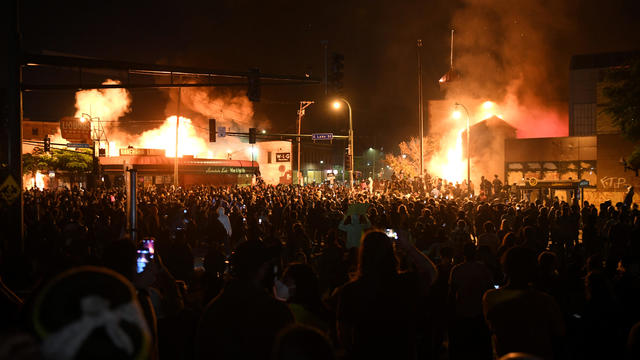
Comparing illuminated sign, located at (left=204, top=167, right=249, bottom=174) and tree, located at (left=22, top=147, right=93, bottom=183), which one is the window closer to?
illuminated sign, located at (left=204, top=167, right=249, bottom=174)

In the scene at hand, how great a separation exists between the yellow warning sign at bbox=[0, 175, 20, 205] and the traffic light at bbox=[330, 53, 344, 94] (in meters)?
8.94

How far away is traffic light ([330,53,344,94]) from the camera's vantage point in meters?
14.5

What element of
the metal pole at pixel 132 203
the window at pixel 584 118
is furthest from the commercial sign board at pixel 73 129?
the window at pixel 584 118

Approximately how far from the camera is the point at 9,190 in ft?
34.7

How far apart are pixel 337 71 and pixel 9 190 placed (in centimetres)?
929

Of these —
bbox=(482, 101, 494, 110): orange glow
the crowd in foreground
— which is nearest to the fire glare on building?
bbox=(482, 101, 494, 110): orange glow

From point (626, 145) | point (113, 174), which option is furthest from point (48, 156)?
point (626, 145)

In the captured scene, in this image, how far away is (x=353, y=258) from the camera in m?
7.27

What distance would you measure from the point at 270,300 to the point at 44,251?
654 centimetres

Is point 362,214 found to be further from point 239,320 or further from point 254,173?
point 254,173

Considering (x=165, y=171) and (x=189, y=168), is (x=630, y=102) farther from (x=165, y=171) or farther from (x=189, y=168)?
(x=165, y=171)

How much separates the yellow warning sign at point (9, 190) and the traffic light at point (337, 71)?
894 centimetres

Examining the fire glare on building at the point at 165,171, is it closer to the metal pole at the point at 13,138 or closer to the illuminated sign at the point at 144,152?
the illuminated sign at the point at 144,152

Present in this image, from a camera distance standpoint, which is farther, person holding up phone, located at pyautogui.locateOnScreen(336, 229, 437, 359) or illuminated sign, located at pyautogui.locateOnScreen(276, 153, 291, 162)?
illuminated sign, located at pyautogui.locateOnScreen(276, 153, 291, 162)
